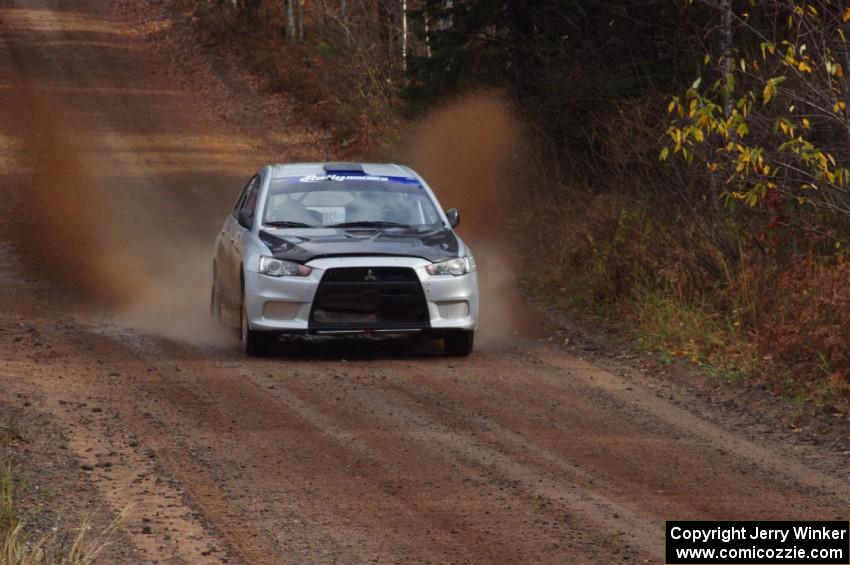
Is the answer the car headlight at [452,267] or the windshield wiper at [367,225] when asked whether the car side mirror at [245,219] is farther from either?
the car headlight at [452,267]

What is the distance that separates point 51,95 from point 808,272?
25.7 metres

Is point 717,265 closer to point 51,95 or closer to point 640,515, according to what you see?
point 640,515

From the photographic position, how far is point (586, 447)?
928 cm

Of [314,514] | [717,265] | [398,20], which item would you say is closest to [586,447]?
[314,514]

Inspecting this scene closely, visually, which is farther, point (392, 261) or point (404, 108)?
point (404, 108)

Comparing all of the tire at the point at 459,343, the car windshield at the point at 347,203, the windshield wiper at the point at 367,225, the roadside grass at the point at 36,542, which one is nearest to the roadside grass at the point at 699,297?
the tire at the point at 459,343

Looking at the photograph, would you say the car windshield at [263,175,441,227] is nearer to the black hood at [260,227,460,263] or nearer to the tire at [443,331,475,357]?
the black hood at [260,227,460,263]

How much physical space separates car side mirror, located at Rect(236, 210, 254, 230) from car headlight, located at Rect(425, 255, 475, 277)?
189cm

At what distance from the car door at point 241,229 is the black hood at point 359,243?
38 centimetres

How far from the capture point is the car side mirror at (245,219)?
13.4 m

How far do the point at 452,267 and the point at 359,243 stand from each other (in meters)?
0.84

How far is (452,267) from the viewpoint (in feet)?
41.7
